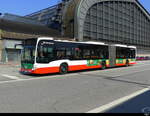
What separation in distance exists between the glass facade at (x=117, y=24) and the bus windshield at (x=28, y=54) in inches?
1123

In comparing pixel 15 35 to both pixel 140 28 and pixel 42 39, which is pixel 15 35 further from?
pixel 140 28

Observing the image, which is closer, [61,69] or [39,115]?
[39,115]

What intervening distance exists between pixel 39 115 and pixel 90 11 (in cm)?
4014

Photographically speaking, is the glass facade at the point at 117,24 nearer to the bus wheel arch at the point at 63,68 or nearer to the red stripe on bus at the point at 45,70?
the bus wheel arch at the point at 63,68

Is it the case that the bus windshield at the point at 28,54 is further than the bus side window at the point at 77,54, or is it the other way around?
the bus side window at the point at 77,54

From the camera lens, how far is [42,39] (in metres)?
12.4

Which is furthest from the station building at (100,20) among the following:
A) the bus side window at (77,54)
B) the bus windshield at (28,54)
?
the bus windshield at (28,54)

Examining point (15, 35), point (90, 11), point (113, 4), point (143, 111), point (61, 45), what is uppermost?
point (113, 4)

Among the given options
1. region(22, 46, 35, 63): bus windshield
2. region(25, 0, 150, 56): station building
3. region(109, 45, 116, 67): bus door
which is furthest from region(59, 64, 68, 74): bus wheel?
region(25, 0, 150, 56): station building

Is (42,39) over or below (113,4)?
below

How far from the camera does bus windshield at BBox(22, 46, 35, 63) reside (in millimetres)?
12305

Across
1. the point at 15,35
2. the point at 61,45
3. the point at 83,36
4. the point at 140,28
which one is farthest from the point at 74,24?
the point at 140,28

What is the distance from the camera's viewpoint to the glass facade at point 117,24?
43.0m

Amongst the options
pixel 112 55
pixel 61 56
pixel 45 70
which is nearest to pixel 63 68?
pixel 61 56
